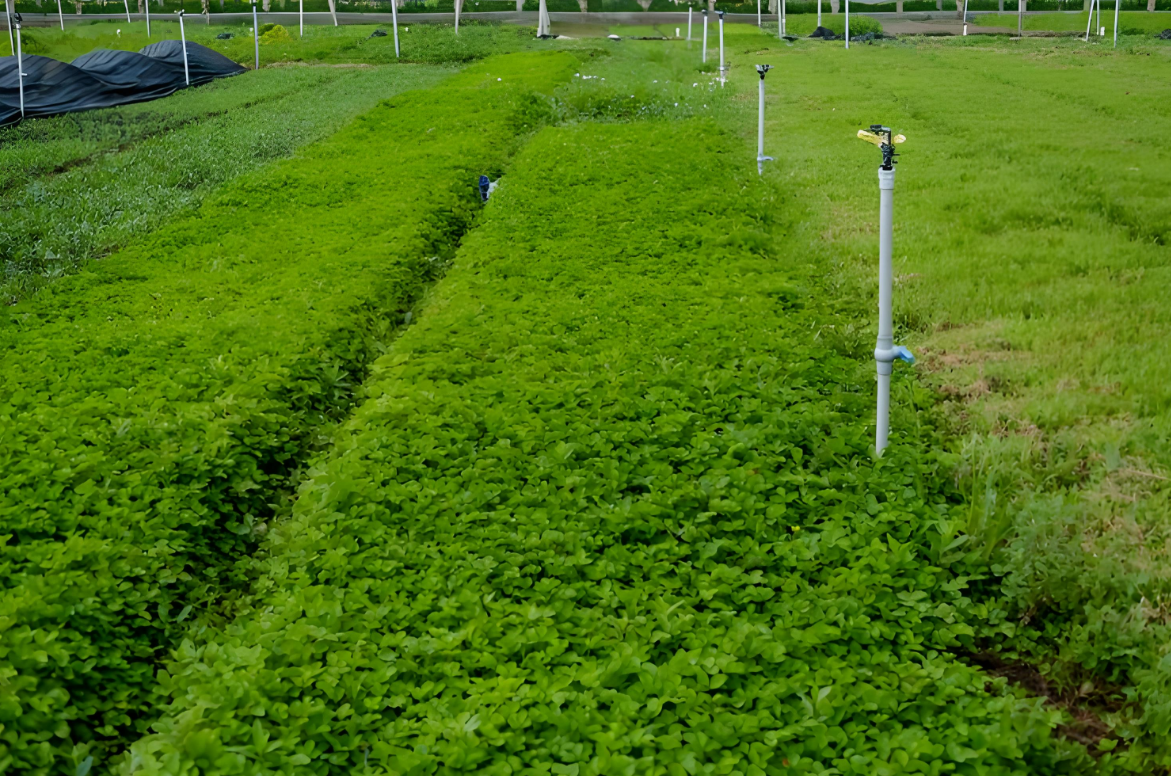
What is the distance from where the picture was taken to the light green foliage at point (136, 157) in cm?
1245

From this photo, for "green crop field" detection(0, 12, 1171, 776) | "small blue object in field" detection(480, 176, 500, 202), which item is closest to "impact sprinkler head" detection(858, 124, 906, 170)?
"green crop field" detection(0, 12, 1171, 776)

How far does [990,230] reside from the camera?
456 inches

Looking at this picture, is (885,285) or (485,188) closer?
(885,285)

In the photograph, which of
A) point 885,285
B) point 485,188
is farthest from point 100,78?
point 885,285

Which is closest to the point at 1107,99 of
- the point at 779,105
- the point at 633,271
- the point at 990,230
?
the point at 779,105

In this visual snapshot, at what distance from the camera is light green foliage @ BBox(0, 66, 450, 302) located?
1245cm

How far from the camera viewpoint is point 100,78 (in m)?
26.0

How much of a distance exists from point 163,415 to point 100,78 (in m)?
22.6

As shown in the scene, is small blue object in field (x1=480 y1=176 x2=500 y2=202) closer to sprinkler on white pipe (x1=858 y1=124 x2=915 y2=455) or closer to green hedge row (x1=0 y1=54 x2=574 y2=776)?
green hedge row (x1=0 y1=54 x2=574 y2=776)

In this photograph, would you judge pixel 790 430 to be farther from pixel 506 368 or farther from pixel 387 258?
pixel 387 258

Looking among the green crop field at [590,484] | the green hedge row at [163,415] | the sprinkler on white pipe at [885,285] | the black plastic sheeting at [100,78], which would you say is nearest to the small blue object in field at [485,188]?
the green hedge row at [163,415]

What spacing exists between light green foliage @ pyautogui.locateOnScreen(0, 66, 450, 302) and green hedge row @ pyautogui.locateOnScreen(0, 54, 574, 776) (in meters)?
0.94

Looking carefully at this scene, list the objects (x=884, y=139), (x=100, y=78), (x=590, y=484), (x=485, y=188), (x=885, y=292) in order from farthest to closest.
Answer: (x=100, y=78), (x=485, y=188), (x=884, y=139), (x=590, y=484), (x=885, y=292)

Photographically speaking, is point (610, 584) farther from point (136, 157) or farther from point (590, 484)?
point (136, 157)
